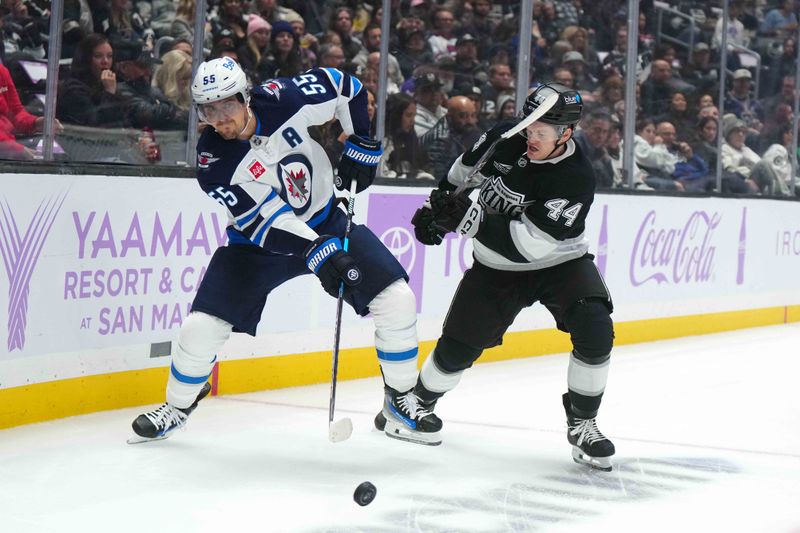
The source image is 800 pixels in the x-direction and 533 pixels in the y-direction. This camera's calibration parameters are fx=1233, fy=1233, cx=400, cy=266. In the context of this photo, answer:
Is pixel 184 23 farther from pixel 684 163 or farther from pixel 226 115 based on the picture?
pixel 684 163

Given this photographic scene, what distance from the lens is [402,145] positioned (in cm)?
593

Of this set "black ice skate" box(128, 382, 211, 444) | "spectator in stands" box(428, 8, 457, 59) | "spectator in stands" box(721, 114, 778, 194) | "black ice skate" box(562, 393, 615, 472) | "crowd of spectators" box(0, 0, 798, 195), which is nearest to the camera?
"black ice skate" box(562, 393, 615, 472)

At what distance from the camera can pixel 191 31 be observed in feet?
16.4

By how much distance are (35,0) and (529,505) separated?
8.38 ft

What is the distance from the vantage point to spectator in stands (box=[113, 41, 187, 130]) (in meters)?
4.76

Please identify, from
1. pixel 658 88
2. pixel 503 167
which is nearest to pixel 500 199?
pixel 503 167

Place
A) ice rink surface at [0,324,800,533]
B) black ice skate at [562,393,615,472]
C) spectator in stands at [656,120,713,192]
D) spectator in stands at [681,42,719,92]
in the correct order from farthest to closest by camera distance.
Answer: spectator in stands at [681,42,719,92]
spectator in stands at [656,120,713,192]
black ice skate at [562,393,615,472]
ice rink surface at [0,324,800,533]

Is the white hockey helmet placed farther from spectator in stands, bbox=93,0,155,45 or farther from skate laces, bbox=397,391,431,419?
spectator in stands, bbox=93,0,155,45

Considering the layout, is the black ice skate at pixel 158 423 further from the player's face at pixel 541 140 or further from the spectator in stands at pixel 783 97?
the spectator in stands at pixel 783 97

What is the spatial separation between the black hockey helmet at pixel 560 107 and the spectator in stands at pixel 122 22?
6.16 feet

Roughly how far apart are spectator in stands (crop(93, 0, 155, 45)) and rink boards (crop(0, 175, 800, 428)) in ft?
2.04

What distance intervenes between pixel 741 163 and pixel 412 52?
3.11 meters

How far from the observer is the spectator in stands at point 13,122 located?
4285 mm

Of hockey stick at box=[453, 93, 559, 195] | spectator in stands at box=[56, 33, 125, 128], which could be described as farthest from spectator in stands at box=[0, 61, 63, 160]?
hockey stick at box=[453, 93, 559, 195]
